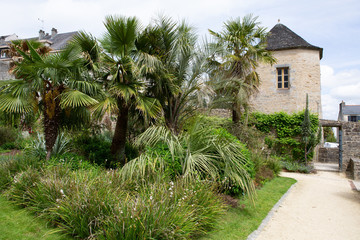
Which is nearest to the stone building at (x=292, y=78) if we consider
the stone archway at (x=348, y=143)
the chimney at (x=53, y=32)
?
the stone archway at (x=348, y=143)

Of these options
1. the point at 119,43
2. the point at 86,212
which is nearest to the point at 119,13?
the point at 119,43

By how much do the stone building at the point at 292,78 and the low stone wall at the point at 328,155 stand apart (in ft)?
9.07

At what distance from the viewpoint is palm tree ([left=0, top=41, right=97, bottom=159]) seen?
586cm

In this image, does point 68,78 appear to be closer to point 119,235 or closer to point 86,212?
point 86,212

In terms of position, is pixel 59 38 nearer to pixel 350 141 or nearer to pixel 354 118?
pixel 350 141

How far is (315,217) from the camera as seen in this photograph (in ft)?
17.2

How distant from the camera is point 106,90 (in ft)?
23.4


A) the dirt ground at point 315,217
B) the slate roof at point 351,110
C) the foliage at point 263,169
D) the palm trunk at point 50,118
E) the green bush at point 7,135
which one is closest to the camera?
the dirt ground at point 315,217

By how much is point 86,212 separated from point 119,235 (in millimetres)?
703

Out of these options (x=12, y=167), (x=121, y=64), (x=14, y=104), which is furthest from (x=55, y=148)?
(x=121, y=64)

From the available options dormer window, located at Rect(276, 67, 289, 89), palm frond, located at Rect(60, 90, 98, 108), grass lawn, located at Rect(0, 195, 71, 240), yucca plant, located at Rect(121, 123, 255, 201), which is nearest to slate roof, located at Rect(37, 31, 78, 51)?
dormer window, located at Rect(276, 67, 289, 89)

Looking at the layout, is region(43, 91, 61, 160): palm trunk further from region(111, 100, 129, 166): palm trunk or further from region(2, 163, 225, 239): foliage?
region(111, 100, 129, 166): palm trunk

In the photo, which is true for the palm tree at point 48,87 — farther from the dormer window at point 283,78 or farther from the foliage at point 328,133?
the foliage at point 328,133

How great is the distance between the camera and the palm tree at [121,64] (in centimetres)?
656
